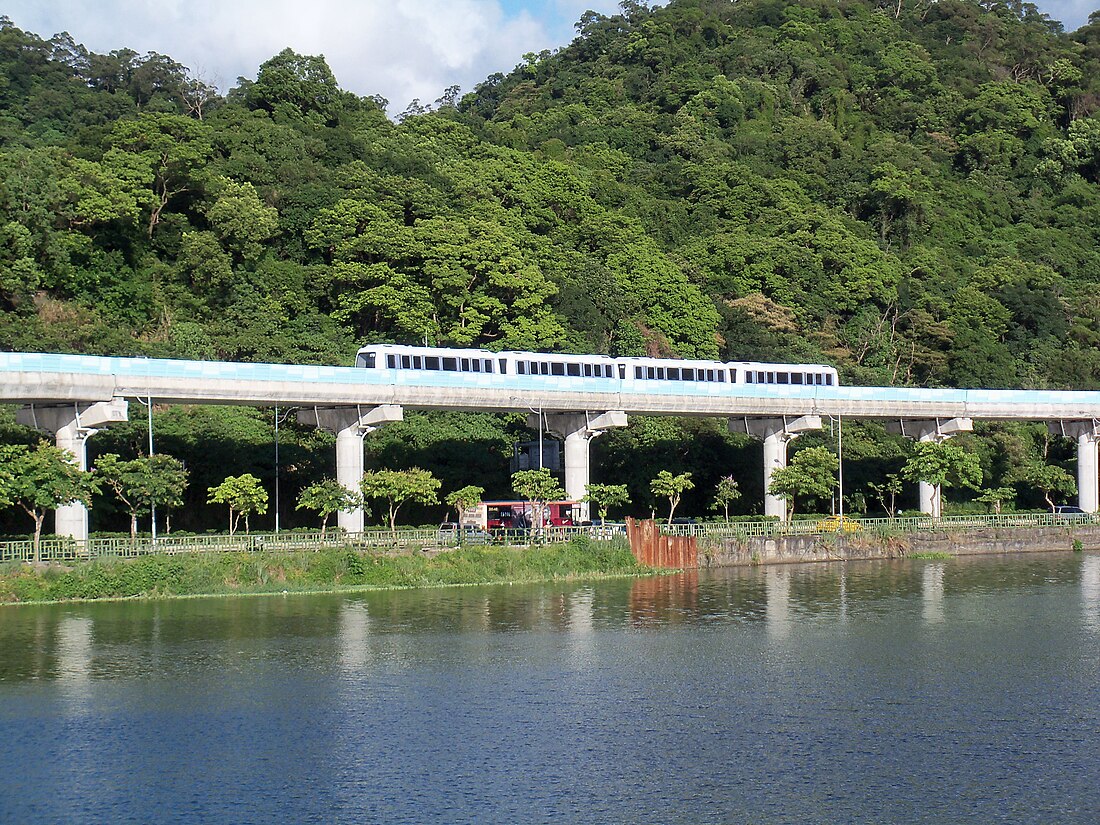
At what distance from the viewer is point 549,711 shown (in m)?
34.3

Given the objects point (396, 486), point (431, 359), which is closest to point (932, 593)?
point (396, 486)

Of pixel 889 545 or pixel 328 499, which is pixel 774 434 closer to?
pixel 889 545

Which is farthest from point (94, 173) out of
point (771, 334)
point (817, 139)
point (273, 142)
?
point (817, 139)

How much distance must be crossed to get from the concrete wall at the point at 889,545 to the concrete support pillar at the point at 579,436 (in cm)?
902

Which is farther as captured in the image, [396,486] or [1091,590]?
[396,486]

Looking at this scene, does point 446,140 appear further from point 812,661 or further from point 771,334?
point 812,661

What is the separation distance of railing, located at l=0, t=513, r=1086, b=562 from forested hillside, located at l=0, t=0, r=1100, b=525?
530 inches

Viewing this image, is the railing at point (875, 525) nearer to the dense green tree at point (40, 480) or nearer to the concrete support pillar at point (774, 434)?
the concrete support pillar at point (774, 434)

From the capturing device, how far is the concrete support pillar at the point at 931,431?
83188 millimetres

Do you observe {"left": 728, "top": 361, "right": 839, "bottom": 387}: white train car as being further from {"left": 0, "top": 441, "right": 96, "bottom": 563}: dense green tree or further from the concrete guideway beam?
{"left": 0, "top": 441, "right": 96, "bottom": 563}: dense green tree

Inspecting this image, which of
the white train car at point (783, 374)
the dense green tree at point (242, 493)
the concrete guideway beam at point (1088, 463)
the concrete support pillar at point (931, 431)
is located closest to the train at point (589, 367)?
the white train car at point (783, 374)

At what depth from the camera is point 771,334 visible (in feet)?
347

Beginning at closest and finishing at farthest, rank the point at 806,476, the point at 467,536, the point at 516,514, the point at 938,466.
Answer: the point at 467,536 → the point at 516,514 → the point at 806,476 → the point at 938,466

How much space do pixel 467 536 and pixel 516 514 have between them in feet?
31.5
